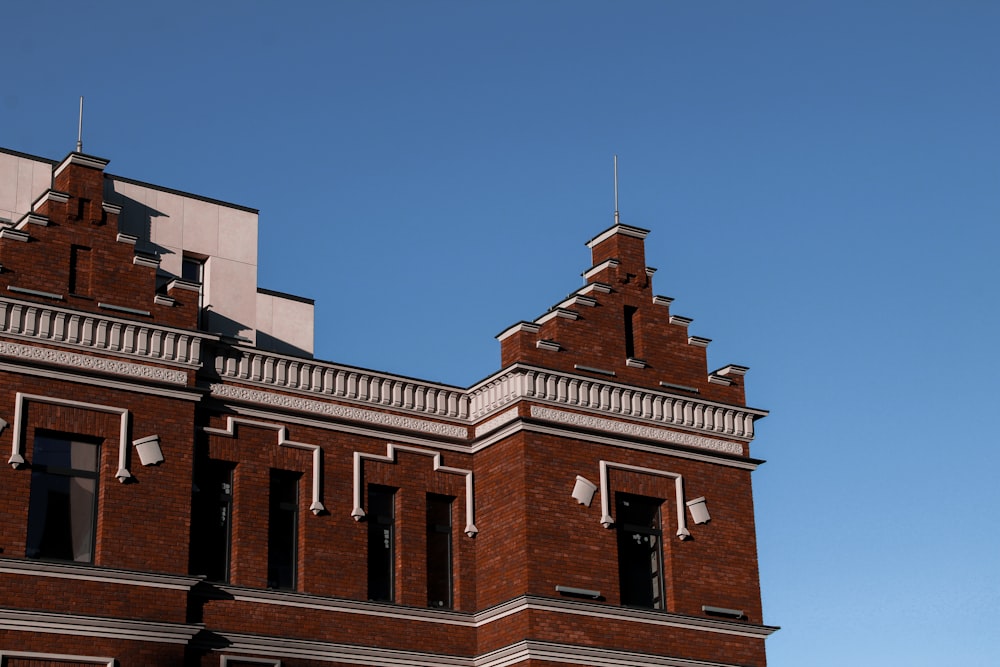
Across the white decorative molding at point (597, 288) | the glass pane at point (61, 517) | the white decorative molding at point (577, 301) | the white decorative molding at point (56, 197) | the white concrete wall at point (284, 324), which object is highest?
the white concrete wall at point (284, 324)

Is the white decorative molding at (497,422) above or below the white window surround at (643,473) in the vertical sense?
above

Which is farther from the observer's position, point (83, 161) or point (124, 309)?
point (83, 161)

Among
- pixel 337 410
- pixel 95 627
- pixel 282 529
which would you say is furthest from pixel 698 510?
pixel 95 627

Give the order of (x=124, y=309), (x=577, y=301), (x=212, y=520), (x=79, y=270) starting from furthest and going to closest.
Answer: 1. (x=577, y=301)
2. (x=212, y=520)
3. (x=79, y=270)
4. (x=124, y=309)

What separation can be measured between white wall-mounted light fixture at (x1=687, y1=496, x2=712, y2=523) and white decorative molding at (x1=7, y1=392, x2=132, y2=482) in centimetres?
1081

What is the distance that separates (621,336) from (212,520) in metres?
8.96

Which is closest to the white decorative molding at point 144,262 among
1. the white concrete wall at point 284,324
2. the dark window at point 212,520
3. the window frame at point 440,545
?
the dark window at point 212,520

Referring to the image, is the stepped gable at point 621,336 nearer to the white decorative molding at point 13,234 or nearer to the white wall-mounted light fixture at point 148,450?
the white wall-mounted light fixture at point 148,450

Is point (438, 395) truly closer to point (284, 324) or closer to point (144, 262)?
point (284, 324)

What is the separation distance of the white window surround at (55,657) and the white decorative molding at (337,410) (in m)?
5.37

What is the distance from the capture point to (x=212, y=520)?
26422 millimetres

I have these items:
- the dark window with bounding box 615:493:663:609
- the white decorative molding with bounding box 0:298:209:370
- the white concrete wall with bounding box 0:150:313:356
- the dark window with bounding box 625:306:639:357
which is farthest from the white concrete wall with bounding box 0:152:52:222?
the dark window with bounding box 615:493:663:609

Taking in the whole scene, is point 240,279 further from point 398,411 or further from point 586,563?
point 586,563

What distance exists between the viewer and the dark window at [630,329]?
30562mm
